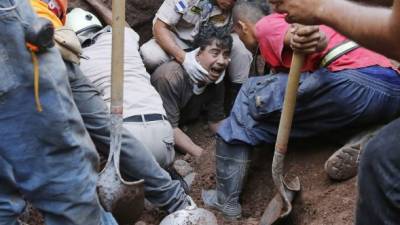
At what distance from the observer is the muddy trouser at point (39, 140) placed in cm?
228

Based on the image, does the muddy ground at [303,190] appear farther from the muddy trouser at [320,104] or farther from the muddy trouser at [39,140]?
the muddy trouser at [39,140]

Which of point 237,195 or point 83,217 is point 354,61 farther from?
point 83,217

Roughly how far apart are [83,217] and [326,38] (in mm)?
1616

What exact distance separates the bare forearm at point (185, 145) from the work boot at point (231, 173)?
0.87 metres

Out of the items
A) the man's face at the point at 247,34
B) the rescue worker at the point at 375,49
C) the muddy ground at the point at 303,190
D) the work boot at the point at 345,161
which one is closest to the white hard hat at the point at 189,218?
the muddy ground at the point at 303,190

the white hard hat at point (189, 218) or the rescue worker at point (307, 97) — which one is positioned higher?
the rescue worker at point (307, 97)

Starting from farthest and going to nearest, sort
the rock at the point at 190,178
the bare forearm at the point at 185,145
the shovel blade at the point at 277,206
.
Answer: the bare forearm at the point at 185,145 → the rock at the point at 190,178 → the shovel blade at the point at 277,206

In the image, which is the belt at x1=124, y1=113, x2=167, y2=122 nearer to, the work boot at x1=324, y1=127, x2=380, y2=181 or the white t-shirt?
the white t-shirt

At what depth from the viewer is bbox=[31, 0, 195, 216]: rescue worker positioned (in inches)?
118

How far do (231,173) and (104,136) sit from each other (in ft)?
2.85

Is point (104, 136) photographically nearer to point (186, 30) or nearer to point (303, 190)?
point (303, 190)

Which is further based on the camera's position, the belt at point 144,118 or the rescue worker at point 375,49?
the belt at point 144,118

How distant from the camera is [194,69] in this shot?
15.8ft

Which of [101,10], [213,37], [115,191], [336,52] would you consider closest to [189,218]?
[115,191]
